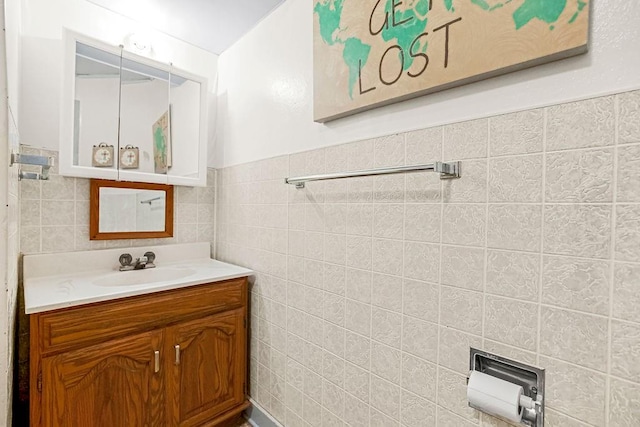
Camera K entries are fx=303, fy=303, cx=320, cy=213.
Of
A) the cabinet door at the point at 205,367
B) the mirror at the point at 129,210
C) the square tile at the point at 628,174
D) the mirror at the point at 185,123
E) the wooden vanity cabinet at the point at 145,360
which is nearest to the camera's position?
the square tile at the point at 628,174

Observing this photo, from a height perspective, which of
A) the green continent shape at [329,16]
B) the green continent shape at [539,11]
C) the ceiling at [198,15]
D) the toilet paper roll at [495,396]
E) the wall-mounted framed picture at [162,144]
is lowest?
the toilet paper roll at [495,396]

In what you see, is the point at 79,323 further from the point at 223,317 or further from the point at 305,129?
the point at 305,129

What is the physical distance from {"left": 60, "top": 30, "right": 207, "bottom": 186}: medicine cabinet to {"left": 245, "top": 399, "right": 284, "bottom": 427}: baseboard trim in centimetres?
131

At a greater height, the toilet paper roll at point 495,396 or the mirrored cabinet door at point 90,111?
the mirrored cabinet door at point 90,111

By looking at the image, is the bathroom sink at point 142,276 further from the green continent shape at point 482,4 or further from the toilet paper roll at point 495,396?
the green continent shape at point 482,4

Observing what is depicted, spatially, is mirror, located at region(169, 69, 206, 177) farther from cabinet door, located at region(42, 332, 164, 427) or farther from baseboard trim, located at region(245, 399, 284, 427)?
baseboard trim, located at region(245, 399, 284, 427)

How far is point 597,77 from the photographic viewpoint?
0.68 metres

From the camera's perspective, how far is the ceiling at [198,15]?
156cm

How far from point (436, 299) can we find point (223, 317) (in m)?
1.07

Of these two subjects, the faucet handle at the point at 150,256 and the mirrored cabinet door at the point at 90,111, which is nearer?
the mirrored cabinet door at the point at 90,111

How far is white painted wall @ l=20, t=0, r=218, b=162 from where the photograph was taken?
4.61ft

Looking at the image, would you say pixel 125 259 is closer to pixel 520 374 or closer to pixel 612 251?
pixel 520 374

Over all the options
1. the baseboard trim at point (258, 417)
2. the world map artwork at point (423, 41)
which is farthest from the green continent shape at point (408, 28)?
the baseboard trim at point (258, 417)

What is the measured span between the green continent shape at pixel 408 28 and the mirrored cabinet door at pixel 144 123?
4.45 feet
